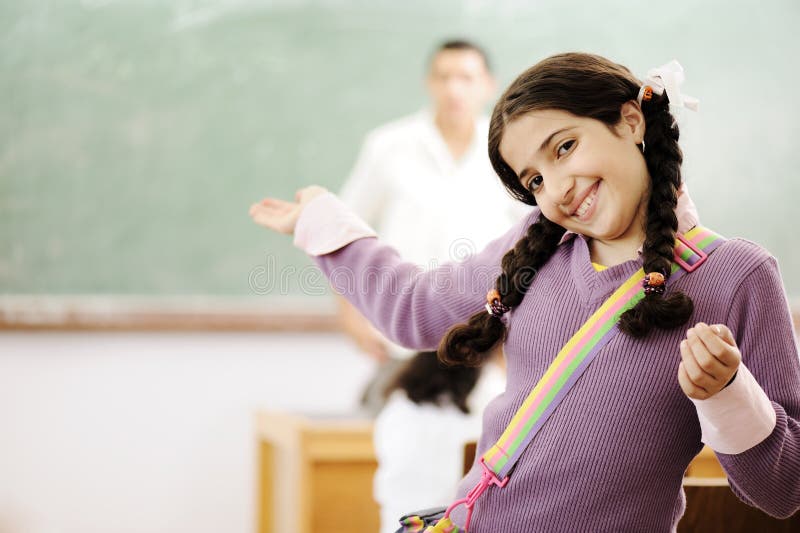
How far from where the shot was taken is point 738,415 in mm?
937

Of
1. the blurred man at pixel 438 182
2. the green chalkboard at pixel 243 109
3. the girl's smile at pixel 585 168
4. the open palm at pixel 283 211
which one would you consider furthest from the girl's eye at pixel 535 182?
the green chalkboard at pixel 243 109

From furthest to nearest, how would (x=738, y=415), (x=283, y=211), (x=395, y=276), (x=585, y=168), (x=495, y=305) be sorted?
(x=283, y=211)
(x=395, y=276)
(x=495, y=305)
(x=585, y=168)
(x=738, y=415)

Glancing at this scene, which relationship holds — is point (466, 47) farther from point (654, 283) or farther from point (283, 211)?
point (654, 283)

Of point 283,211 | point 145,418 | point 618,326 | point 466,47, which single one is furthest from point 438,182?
point 618,326

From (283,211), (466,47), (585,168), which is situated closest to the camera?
(585,168)

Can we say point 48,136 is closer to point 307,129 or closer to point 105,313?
point 105,313

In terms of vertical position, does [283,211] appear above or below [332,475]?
above

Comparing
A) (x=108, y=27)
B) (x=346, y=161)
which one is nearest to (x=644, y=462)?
(x=346, y=161)

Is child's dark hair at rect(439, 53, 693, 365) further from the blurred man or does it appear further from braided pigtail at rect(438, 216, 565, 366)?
the blurred man

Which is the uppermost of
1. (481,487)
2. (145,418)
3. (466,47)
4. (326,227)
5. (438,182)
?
(466,47)

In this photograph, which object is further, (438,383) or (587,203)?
(438,383)

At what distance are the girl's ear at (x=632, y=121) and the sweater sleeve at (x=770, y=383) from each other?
20 centimetres

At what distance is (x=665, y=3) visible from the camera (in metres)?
3.48

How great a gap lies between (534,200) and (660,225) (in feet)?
0.58
